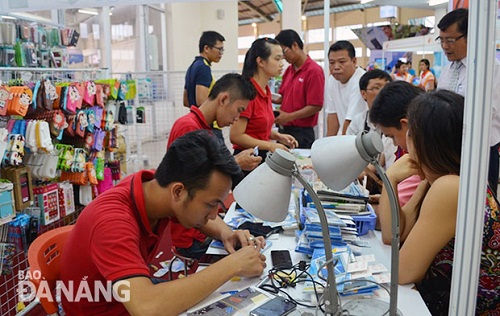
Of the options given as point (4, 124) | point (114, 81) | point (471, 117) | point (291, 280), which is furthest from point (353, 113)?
point (471, 117)

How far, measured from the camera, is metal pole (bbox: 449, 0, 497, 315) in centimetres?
69

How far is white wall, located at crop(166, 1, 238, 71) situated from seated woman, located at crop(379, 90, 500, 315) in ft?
22.5

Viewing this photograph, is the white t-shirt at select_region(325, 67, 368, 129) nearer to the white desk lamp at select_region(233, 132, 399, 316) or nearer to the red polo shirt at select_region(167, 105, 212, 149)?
the red polo shirt at select_region(167, 105, 212, 149)

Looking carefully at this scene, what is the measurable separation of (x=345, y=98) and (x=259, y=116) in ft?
3.49

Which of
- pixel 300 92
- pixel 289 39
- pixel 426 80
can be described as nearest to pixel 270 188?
pixel 300 92

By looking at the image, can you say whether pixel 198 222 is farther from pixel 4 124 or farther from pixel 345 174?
pixel 4 124

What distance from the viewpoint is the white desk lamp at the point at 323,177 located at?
100 cm

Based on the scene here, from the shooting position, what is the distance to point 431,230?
133 centimetres

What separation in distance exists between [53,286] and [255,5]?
52.6 feet

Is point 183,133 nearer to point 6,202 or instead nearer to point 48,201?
point 6,202

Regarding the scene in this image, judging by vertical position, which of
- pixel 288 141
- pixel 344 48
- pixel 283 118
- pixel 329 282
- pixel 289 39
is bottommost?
pixel 329 282

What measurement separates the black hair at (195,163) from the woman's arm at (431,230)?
1.91ft

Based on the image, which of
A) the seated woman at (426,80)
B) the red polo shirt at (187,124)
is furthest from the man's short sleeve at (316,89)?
the seated woman at (426,80)

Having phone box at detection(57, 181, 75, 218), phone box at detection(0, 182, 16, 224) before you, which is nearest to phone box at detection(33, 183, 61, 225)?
phone box at detection(57, 181, 75, 218)
